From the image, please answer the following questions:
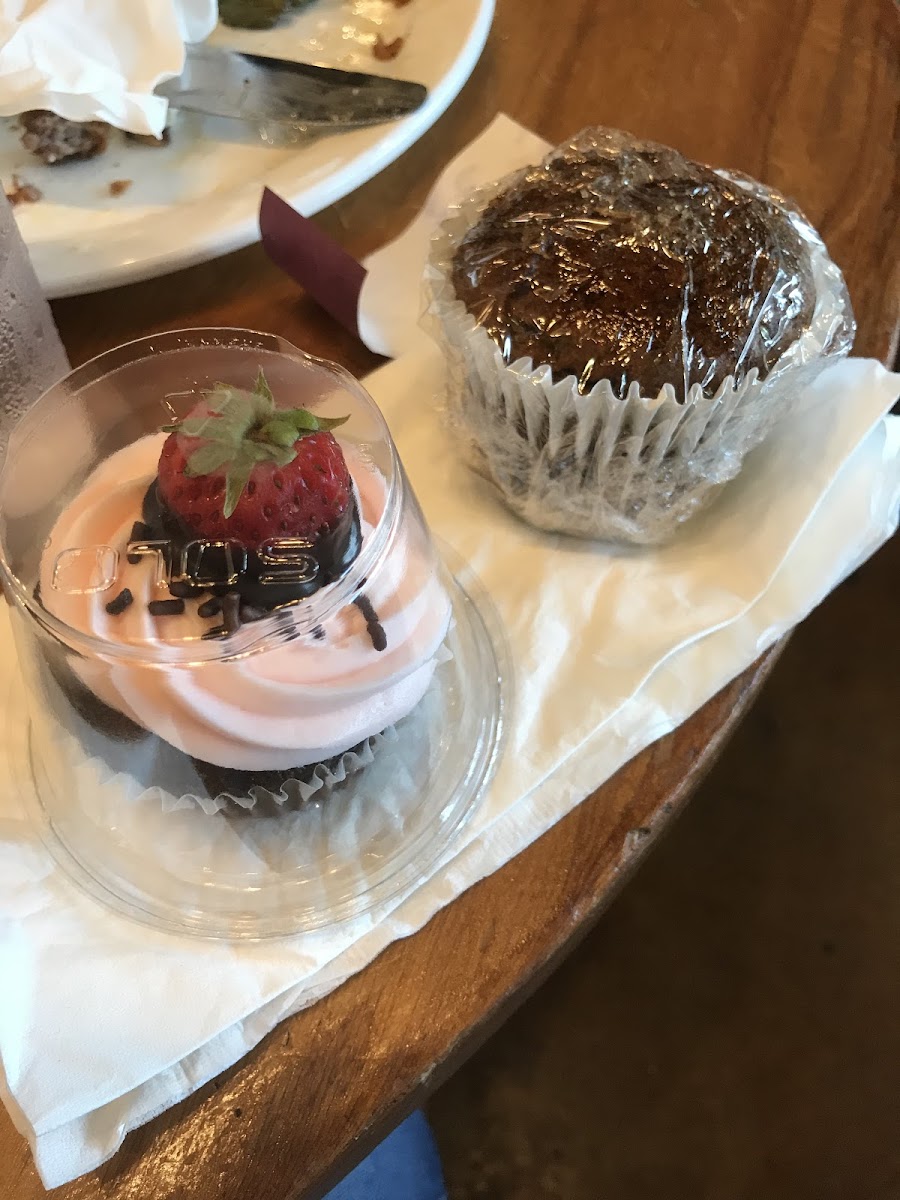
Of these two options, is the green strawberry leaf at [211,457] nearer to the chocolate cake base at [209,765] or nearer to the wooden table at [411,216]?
the chocolate cake base at [209,765]

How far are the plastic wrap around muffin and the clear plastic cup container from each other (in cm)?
10

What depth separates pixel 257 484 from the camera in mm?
417

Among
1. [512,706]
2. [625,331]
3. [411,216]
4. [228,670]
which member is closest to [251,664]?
[228,670]

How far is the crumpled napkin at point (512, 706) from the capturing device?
0.41 metres

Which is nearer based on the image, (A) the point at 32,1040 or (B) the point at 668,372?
(A) the point at 32,1040

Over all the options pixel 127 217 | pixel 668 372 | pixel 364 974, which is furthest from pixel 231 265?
pixel 364 974

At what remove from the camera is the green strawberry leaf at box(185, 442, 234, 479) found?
42 centimetres

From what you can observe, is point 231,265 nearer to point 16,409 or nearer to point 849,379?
point 16,409

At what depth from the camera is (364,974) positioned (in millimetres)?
459

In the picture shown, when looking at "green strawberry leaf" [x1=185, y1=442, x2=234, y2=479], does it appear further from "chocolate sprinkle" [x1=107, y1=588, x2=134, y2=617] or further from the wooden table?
the wooden table

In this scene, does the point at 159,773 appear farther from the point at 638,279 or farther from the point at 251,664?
the point at 638,279

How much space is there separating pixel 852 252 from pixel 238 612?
0.53m

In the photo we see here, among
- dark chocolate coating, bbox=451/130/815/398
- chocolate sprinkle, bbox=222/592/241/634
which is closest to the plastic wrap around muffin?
dark chocolate coating, bbox=451/130/815/398

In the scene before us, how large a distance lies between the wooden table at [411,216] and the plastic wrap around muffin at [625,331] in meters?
0.11
